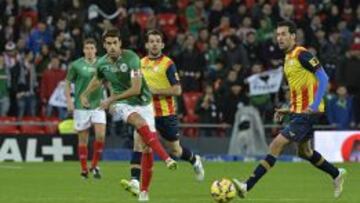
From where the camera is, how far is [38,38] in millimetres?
29750

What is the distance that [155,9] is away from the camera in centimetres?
3212

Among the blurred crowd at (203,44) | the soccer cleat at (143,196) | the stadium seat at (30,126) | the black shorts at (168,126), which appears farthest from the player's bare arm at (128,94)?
the blurred crowd at (203,44)

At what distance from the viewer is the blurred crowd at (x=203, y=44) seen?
2820cm

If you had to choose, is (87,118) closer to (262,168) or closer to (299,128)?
(299,128)

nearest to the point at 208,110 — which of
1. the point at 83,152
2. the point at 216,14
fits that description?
the point at 216,14

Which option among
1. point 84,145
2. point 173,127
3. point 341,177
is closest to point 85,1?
point 84,145

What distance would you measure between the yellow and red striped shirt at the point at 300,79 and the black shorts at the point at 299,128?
10cm

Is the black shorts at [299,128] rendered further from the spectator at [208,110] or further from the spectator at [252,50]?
the spectator at [252,50]

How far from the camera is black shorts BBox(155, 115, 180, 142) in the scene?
17828 millimetres

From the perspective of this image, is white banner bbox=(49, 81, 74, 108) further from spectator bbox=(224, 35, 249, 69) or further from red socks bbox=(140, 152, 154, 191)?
red socks bbox=(140, 152, 154, 191)

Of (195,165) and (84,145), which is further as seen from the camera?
(84,145)

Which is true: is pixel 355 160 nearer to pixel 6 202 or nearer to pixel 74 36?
pixel 74 36

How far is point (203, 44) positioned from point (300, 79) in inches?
570

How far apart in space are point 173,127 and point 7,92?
11207 mm
